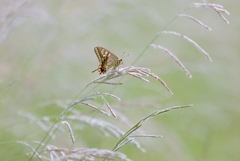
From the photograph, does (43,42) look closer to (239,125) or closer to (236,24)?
(239,125)

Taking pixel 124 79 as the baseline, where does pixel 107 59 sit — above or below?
above

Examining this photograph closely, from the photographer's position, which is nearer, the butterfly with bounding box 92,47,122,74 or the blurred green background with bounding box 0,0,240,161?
the butterfly with bounding box 92,47,122,74

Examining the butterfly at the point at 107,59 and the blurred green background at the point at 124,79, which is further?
the blurred green background at the point at 124,79

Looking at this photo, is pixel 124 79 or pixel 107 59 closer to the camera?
pixel 107 59

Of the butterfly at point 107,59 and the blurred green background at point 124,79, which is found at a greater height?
the butterfly at point 107,59

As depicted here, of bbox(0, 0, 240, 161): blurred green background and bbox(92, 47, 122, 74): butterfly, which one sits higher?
bbox(92, 47, 122, 74): butterfly

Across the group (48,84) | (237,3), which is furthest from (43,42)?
(237,3)

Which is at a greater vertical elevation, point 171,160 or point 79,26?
point 79,26

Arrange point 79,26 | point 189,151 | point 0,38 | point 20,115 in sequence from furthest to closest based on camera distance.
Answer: point 79,26 < point 189,151 < point 20,115 < point 0,38
